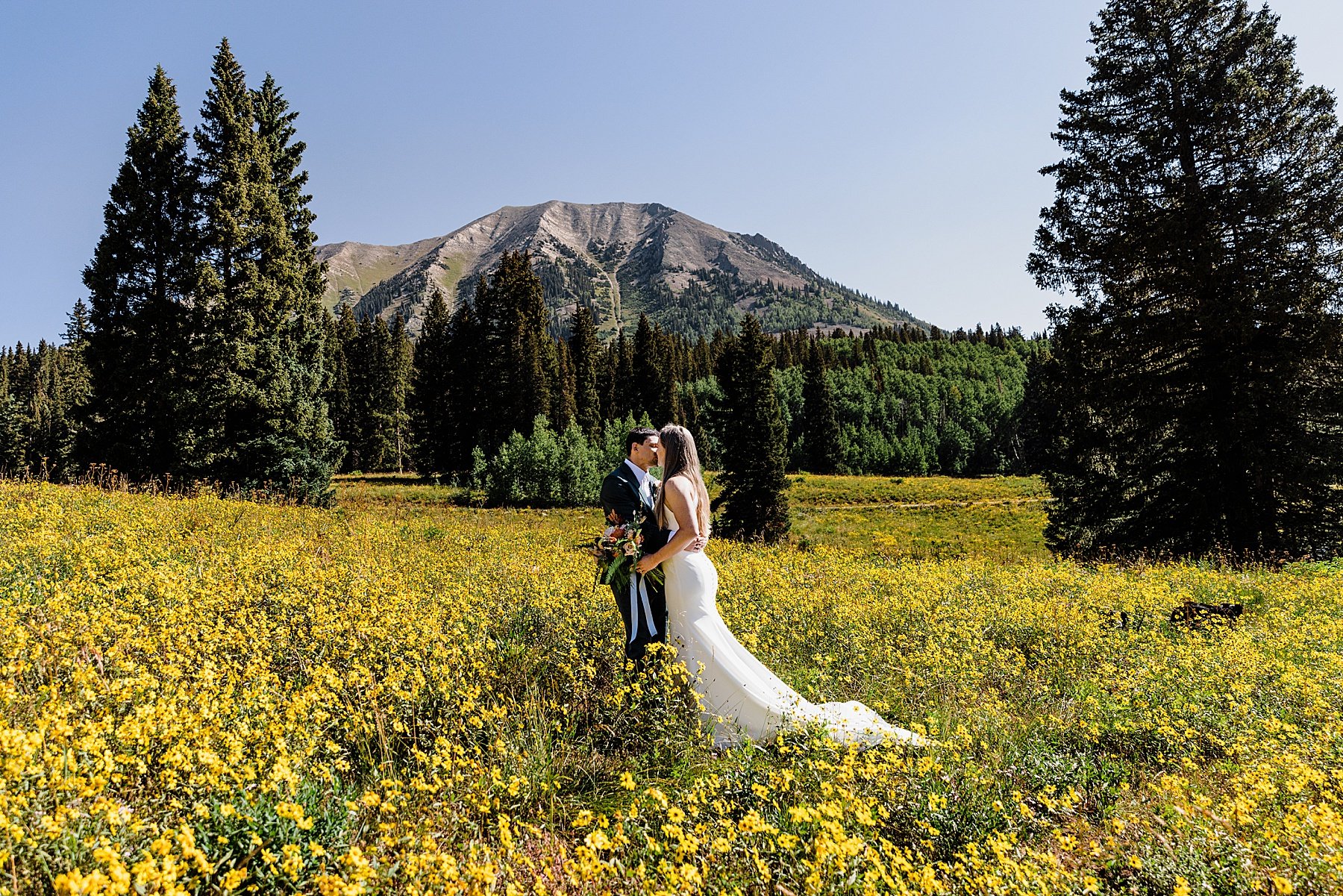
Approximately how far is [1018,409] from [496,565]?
9853cm

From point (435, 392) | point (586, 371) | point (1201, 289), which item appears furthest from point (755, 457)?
point (435, 392)

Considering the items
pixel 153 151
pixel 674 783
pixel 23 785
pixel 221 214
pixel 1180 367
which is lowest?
pixel 674 783

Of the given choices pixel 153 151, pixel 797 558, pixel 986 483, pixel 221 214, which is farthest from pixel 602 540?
pixel 986 483

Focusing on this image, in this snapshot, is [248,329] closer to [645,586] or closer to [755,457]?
[645,586]

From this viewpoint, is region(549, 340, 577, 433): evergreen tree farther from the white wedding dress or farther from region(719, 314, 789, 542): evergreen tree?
the white wedding dress

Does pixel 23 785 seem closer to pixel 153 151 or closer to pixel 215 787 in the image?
pixel 215 787

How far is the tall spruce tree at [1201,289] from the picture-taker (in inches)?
518

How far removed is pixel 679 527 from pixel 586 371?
56.3 metres

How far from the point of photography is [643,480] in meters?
5.40

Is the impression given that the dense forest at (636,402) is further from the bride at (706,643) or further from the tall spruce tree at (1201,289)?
the tall spruce tree at (1201,289)

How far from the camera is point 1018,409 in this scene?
9206 centimetres

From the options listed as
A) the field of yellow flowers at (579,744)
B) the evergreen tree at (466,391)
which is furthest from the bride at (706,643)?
the evergreen tree at (466,391)

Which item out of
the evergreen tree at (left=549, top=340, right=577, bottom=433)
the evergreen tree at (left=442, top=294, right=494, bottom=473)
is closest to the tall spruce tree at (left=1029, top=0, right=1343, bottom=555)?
the evergreen tree at (left=549, top=340, right=577, bottom=433)

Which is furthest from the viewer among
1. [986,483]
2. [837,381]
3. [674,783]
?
[837,381]
